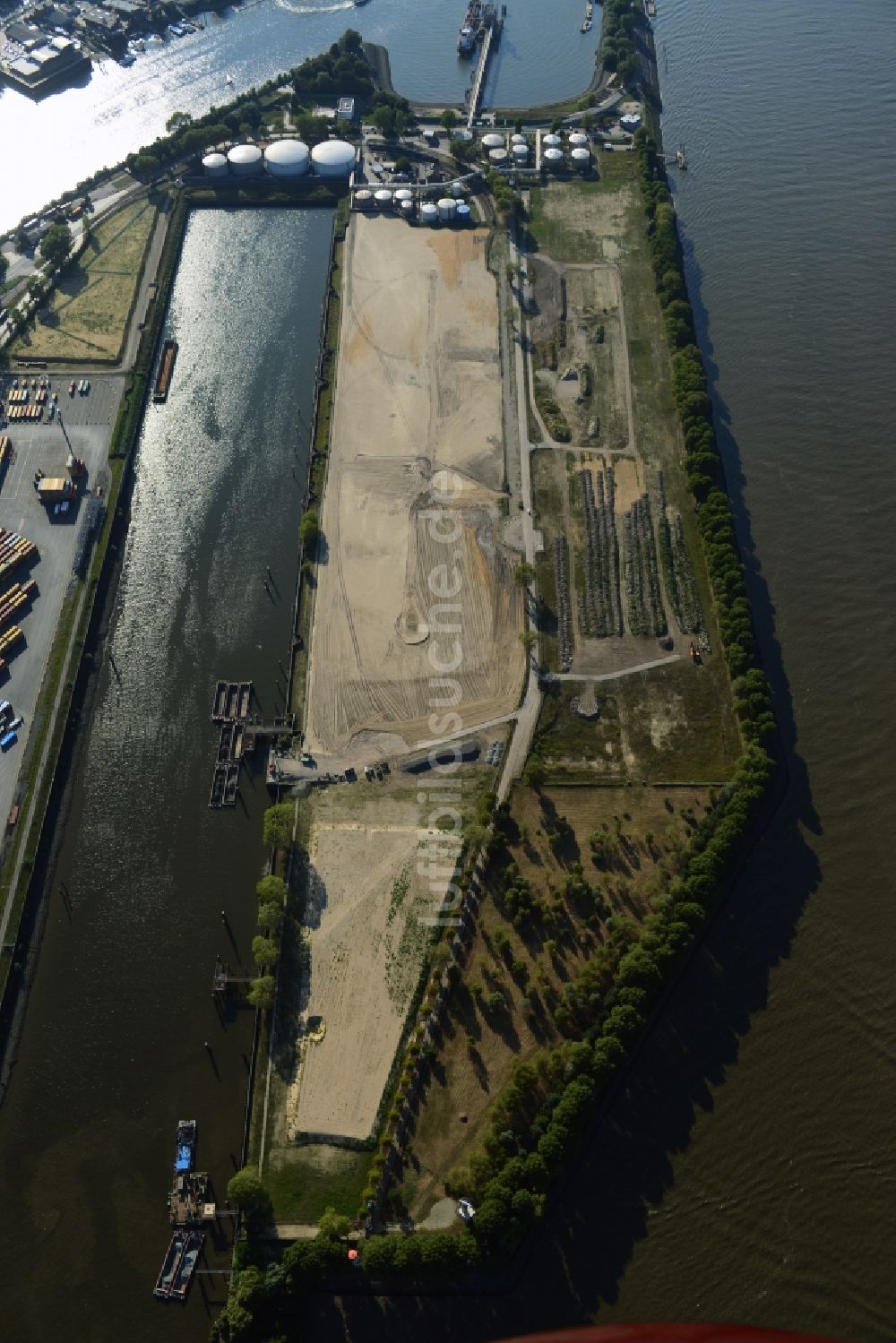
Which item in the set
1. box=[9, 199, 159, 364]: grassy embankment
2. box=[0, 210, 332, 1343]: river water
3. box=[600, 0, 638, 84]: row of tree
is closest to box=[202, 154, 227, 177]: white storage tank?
box=[9, 199, 159, 364]: grassy embankment

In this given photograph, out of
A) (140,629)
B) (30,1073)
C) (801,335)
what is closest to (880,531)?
(801,335)

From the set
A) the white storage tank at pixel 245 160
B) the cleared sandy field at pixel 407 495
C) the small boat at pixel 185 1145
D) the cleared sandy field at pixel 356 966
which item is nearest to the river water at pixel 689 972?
the small boat at pixel 185 1145

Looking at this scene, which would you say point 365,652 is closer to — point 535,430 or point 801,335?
point 535,430

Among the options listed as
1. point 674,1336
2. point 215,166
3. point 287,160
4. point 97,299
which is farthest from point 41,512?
point 674,1336

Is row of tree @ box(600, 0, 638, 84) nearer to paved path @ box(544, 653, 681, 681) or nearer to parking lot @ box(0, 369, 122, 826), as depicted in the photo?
parking lot @ box(0, 369, 122, 826)

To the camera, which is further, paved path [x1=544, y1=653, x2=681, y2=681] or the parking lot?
paved path [x1=544, y1=653, x2=681, y2=681]

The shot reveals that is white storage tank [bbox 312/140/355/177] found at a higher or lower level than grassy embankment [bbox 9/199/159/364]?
higher
